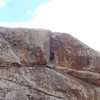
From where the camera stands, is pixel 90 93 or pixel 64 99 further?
pixel 90 93

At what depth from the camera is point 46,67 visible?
7.36 m

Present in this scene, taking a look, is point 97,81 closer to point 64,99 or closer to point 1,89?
point 64,99

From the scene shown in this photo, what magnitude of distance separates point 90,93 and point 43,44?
1.68 meters

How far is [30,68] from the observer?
7.20m

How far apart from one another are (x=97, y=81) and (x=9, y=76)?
2302mm

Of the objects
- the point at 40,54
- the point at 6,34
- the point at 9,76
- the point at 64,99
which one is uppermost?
the point at 6,34

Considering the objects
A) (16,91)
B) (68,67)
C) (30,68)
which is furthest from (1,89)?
(68,67)

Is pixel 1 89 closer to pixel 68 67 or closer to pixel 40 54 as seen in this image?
pixel 40 54

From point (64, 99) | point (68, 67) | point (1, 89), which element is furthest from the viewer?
point (68, 67)

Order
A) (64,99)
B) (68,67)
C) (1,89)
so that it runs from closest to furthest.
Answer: (1,89) → (64,99) → (68,67)

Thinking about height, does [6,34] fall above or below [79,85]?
above

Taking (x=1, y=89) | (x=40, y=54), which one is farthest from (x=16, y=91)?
(x=40, y=54)

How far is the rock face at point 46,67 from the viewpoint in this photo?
693 cm

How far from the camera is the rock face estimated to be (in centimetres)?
693
